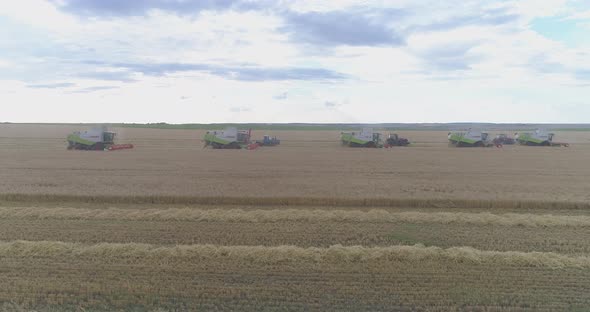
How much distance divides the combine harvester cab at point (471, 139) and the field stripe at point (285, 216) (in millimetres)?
27883

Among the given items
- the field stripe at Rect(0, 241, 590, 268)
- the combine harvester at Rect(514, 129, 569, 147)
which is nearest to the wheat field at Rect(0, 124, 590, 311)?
the field stripe at Rect(0, 241, 590, 268)

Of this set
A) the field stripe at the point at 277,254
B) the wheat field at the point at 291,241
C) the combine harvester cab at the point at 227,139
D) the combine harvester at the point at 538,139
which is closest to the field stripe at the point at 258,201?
the wheat field at the point at 291,241

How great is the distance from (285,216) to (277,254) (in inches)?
139

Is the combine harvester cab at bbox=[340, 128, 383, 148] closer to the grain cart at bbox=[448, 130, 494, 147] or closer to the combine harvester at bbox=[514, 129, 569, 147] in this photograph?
the grain cart at bbox=[448, 130, 494, 147]

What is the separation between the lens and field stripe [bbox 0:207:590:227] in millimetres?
12336

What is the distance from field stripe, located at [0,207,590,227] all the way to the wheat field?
52 mm

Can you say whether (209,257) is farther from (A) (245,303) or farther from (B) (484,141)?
(B) (484,141)

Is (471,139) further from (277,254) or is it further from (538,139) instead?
(277,254)

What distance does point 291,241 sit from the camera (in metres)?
10.4

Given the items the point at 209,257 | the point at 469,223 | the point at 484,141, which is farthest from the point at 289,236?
the point at 484,141

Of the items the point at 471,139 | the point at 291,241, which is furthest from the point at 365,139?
the point at 291,241

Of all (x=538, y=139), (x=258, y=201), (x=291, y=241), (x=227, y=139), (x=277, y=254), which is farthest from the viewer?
(x=538, y=139)

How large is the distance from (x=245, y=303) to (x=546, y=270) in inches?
206

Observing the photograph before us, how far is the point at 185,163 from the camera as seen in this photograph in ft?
79.8
